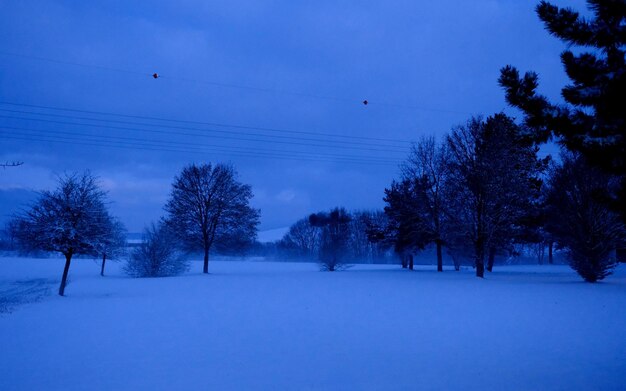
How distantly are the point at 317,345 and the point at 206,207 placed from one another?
29998mm

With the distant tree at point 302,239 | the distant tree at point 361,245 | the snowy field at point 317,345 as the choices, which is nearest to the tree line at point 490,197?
the snowy field at point 317,345

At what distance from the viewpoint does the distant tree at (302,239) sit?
92.7 metres

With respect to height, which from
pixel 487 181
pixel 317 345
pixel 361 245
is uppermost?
pixel 487 181

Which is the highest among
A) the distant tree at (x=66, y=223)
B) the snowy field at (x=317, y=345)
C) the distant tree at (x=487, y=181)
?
the distant tree at (x=487, y=181)

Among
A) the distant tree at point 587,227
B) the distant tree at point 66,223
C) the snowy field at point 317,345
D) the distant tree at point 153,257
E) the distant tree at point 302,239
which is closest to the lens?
the snowy field at point 317,345

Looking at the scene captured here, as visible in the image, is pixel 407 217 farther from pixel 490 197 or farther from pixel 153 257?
pixel 153 257

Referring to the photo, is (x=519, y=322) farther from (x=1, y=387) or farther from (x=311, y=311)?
(x=1, y=387)

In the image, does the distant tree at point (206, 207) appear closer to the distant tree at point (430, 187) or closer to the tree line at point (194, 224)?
the tree line at point (194, 224)

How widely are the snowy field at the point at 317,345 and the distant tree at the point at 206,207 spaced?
21351 millimetres

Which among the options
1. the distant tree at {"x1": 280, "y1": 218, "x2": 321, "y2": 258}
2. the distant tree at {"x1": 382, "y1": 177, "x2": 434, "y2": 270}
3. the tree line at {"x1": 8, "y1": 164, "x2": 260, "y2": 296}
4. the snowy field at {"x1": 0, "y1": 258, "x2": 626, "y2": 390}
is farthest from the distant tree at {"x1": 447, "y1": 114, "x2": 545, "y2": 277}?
the distant tree at {"x1": 280, "y1": 218, "x2": 321, "y2": 258}

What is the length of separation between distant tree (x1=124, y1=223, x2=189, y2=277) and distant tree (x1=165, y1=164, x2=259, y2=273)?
103 inches

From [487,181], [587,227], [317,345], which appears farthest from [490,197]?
[317,345]

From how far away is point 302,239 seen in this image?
9631 centimetres

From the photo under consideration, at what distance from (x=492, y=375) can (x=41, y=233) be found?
20583 millimetres
